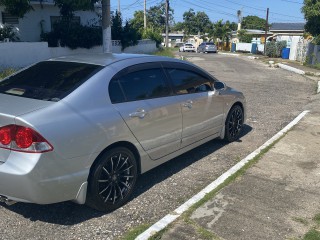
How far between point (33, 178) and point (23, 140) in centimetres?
34

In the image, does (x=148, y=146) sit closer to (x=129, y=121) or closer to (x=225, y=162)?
(x=129, y=121)

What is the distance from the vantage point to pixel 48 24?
21000 mm

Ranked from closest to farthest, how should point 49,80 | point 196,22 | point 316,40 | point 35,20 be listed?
point 49,80, point 35,20, point 316,40, point 196,22

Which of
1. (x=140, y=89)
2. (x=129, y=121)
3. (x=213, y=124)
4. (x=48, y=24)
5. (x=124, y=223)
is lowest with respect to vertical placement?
(x=124, y=223)

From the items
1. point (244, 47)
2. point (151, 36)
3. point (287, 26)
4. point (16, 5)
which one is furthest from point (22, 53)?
point (287, 26)

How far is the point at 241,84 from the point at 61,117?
11.9 metres

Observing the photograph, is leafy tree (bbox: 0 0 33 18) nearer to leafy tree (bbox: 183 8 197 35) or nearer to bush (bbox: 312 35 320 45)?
bush (bbox: 312 35 320 45)

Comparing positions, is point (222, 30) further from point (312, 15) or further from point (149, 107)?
point (149, 107)

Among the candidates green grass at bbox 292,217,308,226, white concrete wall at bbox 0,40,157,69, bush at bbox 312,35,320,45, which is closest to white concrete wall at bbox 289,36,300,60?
bush at bbox 312,35,320,45

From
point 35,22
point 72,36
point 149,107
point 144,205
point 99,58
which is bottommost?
point 144,205

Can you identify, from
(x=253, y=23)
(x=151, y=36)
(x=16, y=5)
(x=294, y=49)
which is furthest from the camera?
(x=253, y=23)

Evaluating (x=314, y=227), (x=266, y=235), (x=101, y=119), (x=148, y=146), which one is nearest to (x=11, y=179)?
(x=101, y=119)

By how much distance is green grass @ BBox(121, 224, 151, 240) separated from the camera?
3.29 metres

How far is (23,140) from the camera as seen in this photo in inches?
120
